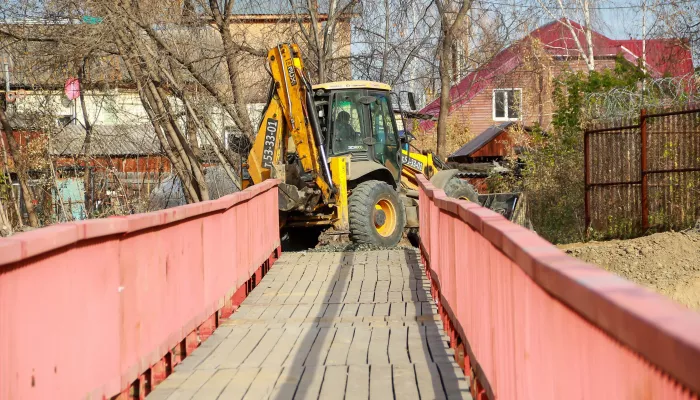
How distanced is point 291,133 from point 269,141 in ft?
1.38

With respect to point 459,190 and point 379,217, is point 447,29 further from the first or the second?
point 379,217

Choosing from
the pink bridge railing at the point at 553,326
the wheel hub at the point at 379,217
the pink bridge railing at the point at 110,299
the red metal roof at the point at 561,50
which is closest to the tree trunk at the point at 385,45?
the wheel hub at the point at 379,217

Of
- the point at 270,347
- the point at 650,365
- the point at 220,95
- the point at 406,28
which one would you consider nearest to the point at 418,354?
the point at 270,347

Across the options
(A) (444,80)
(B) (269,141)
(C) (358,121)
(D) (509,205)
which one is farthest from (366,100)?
(A) (444,80)

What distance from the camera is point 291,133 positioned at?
18781 millimetres

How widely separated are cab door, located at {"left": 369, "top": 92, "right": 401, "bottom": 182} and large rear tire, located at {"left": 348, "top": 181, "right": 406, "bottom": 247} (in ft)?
2.96

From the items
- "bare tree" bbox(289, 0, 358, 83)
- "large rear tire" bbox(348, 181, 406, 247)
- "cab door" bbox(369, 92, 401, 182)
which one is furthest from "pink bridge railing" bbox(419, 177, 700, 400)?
"bare tree" bbox(289, 0, 358, 83)

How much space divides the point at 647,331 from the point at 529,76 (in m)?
52.7

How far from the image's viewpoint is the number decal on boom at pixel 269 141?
18.5m

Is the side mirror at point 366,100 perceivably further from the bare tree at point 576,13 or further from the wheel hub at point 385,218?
the bare tree at point 576,13

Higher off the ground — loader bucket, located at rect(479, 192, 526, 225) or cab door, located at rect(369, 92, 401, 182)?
cab door, located at rect(369, 92, 401, 182)

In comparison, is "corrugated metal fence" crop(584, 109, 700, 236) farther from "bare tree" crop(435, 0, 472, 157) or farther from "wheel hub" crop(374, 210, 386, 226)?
"bare tree" crop(435, 0, 472, 157)

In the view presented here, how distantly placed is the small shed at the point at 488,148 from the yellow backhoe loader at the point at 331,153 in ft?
83.9

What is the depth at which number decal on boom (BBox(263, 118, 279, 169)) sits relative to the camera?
18.5 m
